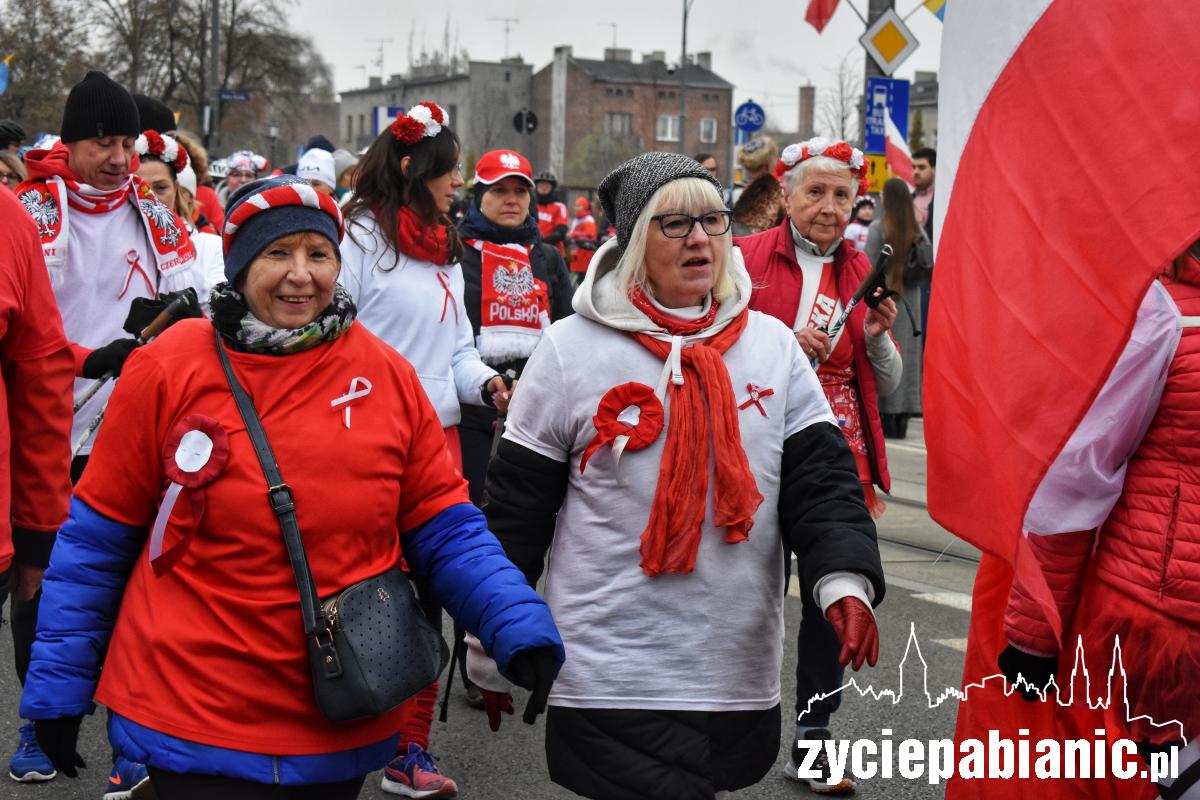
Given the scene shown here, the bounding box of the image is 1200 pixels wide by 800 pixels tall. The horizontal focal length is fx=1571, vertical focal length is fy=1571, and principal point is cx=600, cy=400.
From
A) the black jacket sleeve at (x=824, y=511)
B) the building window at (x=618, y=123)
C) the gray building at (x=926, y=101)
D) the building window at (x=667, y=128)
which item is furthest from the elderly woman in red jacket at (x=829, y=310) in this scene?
the building window at (x=667, y=128)

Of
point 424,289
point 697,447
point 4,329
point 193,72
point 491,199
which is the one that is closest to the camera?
point 697,447

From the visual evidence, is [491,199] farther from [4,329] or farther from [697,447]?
[697,447]

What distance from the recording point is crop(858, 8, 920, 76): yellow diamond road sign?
13.5m

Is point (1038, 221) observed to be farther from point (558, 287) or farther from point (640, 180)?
point (558, 287)

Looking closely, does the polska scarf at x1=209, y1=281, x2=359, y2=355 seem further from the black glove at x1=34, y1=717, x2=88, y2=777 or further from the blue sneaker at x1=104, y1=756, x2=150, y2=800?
the blue sneaker at x1=104, y1=756, x2=150, y2=800

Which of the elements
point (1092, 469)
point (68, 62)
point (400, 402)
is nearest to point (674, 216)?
point (400, 402)

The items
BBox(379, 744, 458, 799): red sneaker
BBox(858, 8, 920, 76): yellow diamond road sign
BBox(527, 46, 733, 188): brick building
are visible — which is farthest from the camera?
BBox(527, 46, 733, 188): brick building

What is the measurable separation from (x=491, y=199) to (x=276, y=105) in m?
51.7

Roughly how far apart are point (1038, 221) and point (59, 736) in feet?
6.81

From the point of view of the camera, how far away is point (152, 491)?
302 centimetres

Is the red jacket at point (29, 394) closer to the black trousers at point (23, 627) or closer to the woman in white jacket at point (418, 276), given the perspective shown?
the black trousers at point (23, 627)

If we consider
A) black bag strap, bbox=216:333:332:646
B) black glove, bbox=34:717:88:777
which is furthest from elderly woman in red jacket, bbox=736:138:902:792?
black glove, bbox=34:717:88:777

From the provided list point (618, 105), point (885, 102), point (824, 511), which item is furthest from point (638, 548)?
point (618, 105)

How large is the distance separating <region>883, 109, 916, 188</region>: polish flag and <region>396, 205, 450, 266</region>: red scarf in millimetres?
7575
